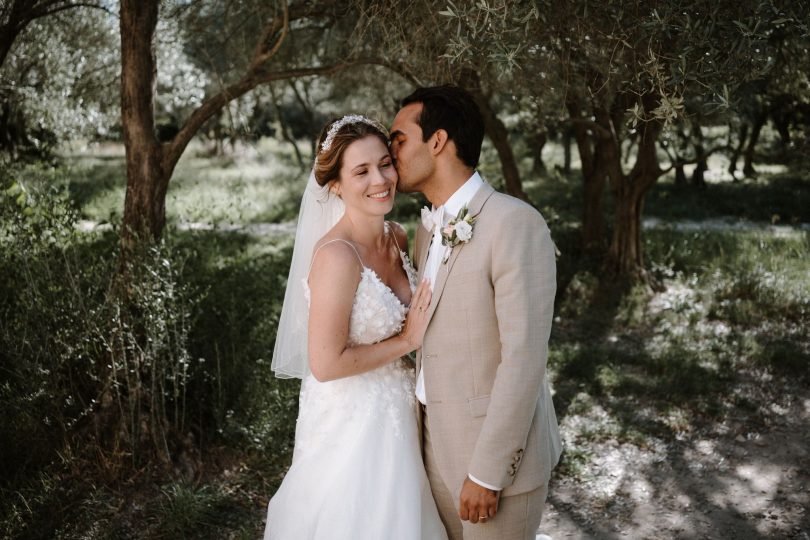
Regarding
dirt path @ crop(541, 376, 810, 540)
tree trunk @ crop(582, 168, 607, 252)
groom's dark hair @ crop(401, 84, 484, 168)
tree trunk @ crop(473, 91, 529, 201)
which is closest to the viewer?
groom's dark hair @ crop(401, 84, 484, 168)

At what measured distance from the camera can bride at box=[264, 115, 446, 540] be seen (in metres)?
2.78

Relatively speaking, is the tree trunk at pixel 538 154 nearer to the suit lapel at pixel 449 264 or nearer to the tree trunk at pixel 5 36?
the tree trunk at pixel 5 36

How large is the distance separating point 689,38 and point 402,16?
188 centimetres

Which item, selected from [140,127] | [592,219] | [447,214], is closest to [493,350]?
[447,214]

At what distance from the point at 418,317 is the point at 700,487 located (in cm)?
334

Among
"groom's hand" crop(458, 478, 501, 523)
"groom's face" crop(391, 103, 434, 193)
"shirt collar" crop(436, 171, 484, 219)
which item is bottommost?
"groom's hand" crop(458, 478, 501, 523)

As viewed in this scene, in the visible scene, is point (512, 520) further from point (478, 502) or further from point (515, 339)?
point (515, 339)

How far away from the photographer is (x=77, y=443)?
468 cm

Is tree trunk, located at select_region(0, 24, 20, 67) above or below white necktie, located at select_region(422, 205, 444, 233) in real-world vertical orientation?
above

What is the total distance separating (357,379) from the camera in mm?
3010

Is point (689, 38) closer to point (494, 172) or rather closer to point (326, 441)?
point (326, 441)

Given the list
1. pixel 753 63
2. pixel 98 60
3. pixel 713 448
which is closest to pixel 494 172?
pixel 98 60

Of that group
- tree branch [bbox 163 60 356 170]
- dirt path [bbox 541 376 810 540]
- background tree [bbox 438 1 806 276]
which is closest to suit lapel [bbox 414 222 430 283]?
background tree [bbox 438 1 806 276]

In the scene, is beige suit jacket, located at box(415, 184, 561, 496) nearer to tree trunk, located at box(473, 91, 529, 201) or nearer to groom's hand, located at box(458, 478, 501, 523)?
groom's hand, located at box(458, 478, 501, 523)
